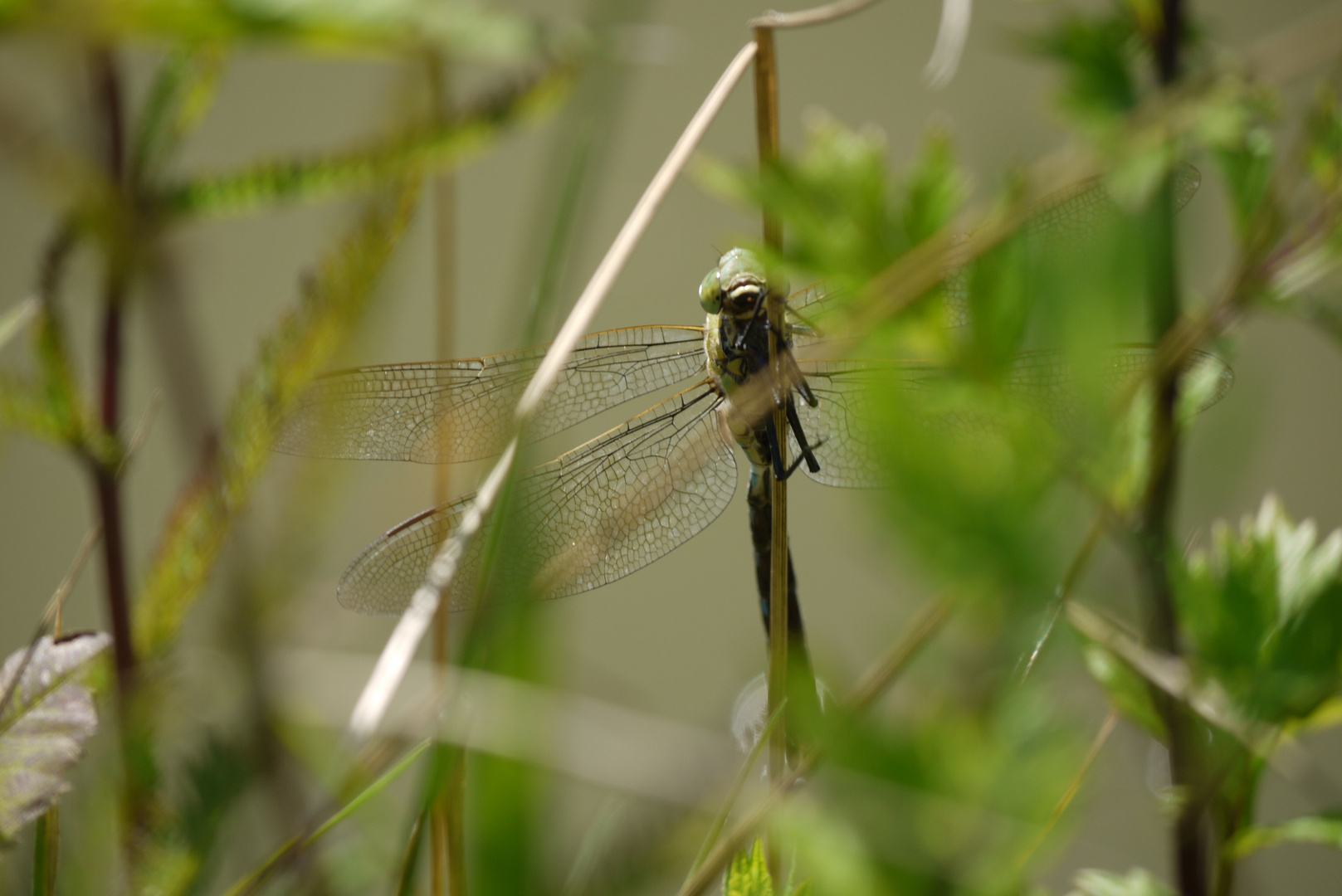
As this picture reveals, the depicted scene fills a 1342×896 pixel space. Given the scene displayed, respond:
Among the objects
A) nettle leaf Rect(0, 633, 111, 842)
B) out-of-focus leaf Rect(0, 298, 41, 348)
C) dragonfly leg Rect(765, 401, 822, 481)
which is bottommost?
nettle leaf Rect(0, 633, 111, 842)

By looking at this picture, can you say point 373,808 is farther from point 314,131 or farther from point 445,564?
point 314,131

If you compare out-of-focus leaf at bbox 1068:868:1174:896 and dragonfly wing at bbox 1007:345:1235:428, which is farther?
out-of-focus leaf at bbox 1068:868:1174:896

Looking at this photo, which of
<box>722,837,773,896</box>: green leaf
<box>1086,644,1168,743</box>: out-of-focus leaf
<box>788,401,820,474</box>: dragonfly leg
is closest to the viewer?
<box>722,837,773,896</box>: green leaf

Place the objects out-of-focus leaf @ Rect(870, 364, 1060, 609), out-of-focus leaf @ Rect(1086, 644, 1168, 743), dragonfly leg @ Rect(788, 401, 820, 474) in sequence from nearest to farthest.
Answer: out-of-focus leaf @ Rect(870, 364, 1060, 609) → out-of-focus leaf @ Rect(1086, 644, 1168, 743) → dragonfly leg @ Rect(788, 401, 820, 474)

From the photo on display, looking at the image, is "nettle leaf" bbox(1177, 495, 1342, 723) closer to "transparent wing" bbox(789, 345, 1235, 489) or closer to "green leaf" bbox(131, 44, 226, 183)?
"transparent wing" bbox(789, 345, 1235, 489)

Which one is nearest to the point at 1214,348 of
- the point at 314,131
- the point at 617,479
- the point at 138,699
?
the point at 617,479

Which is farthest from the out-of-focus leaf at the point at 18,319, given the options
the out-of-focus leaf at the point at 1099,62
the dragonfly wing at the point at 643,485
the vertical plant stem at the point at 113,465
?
the out-of-focus leaf at the point at 1099,62

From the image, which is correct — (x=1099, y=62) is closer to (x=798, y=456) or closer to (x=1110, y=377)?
(x=798, y=456)

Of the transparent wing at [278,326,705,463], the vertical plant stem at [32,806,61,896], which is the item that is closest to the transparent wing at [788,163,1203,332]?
the transparent wing at [278,326,705,463]
